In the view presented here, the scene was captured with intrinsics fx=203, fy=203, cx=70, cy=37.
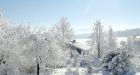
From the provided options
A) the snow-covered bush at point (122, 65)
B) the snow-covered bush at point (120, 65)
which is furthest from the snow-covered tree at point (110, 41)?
the snow-covered bush at point (122, 65)

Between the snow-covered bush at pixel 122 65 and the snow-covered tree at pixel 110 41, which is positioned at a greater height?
the snow-covered tree at pixel 110 41

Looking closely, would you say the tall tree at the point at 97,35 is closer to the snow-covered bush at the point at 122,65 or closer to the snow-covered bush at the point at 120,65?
the snow-covered bush at the point at 120,65

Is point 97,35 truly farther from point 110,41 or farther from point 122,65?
point 122,65

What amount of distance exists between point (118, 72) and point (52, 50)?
11600 millimetres

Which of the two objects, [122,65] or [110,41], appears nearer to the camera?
[122,65]

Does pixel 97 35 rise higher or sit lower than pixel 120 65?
higher

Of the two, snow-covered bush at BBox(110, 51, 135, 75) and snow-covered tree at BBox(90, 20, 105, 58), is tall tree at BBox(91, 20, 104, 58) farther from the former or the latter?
snow-covered bush at BBox(110, 51, 135, 75)

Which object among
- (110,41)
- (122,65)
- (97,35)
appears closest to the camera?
(122,65)

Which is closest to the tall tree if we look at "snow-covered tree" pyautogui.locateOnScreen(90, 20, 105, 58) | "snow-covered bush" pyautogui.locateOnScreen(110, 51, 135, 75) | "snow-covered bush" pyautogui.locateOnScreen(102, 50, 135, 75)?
"snow-covered tree" pyautogui.locateOnScreen(90, 20, 105, 58)

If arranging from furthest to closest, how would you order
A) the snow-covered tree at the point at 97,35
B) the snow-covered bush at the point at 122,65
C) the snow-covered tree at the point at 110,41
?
the snow-covered tree at the point at 110,41
the snow-covered tree at the point at 97,35
the snow-covered bush at the point at 122,65

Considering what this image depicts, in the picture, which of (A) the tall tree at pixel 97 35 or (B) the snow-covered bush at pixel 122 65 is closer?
(B) the snow-covered bush at pixel 122 65

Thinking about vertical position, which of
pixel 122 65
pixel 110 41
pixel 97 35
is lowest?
pixel 122 65

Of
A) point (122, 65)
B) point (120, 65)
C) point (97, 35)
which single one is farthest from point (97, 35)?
point (120, 65)

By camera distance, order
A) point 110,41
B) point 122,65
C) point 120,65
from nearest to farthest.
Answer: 1. point 120,65
2. point 122,65
3. point 110,41
